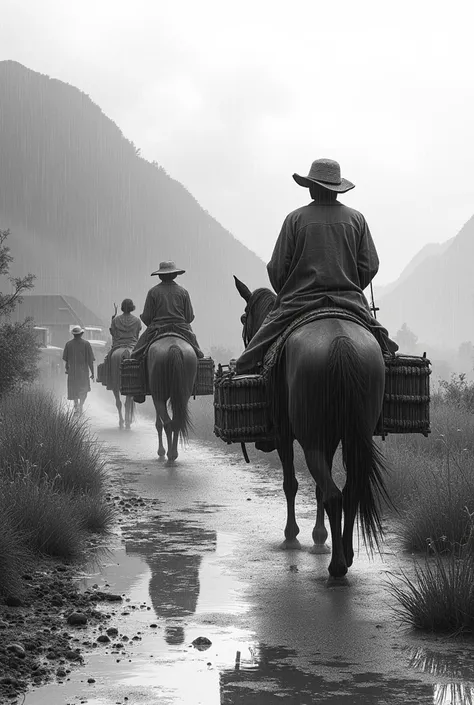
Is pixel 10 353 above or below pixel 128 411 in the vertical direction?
above

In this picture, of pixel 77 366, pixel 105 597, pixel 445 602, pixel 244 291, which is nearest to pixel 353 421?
pixel 445 602

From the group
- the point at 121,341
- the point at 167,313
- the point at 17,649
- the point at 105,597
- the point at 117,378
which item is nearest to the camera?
the point at 17,649

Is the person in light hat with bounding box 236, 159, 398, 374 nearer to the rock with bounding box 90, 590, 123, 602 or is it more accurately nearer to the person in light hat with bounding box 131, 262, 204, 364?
the rock with bounding box 90, 590, 123, 602

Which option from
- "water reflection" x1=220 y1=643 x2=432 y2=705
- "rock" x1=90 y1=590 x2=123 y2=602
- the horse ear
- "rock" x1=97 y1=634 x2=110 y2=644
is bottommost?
"water reflection" x1=220 y1=643 x2=432 y2=705

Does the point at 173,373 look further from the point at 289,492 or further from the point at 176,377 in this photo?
the point at 289,492

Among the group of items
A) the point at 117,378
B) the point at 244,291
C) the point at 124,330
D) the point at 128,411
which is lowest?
the point at 128,411

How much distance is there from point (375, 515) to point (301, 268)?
1812mm

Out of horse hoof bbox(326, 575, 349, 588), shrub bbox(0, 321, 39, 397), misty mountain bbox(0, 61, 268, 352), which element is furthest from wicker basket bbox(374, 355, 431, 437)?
misty mountain bbox(0, 61, 268, 352)

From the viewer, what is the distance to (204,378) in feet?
48.7

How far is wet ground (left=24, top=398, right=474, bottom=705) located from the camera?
15.0 feet

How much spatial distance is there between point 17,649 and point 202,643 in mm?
940

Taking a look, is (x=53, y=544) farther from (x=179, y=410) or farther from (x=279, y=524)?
(x=179, y=410)

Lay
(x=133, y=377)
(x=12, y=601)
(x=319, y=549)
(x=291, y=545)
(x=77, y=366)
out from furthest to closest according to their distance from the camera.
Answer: (x=77, y=366)
(x=133, y=377)
(x=291, y=545)
(x=319, y=549)
(x=12, y=601)

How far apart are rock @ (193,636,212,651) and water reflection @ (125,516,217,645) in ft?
0.29
